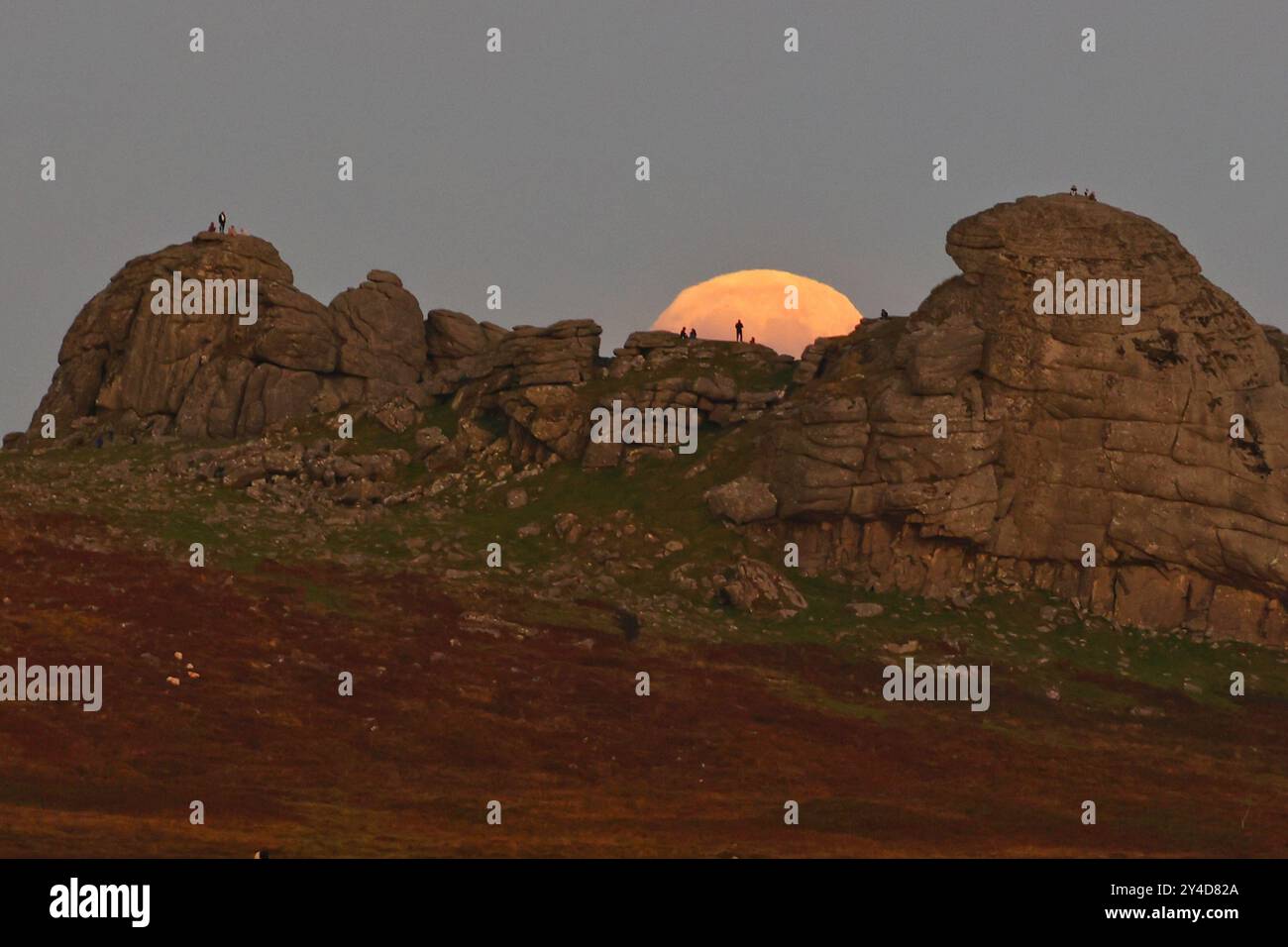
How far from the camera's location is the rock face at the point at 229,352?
341ft

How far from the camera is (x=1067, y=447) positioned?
8312 cm

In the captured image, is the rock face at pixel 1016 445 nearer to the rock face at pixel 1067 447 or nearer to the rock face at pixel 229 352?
the rock face at pixel 1067 447

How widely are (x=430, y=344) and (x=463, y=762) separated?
5803cm

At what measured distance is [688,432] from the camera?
306ft

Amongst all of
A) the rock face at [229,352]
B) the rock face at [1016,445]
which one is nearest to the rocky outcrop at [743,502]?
the rock face at [1016,445]

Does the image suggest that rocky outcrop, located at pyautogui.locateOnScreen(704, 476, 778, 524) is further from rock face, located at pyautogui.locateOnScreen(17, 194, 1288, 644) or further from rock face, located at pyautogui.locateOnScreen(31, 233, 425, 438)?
rock face, located at pyautogui.locateOnScreen(31, 233, 425, 438)

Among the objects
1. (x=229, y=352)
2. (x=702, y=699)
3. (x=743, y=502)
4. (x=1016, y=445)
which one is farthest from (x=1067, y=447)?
(x=229, y=352)

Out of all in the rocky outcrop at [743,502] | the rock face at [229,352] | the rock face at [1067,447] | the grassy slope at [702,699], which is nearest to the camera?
the grassy slope at [702,699]

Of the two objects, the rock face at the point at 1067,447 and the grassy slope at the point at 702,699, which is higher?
the rock face at the point at 1067,447

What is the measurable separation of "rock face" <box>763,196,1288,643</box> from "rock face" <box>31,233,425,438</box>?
32555 millimetres

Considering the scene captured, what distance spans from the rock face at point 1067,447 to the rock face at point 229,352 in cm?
3256

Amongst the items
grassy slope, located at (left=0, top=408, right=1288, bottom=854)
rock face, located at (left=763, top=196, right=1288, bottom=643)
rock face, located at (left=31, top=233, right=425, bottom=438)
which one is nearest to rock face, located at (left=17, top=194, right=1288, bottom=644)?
rock face, located at (left=763, top=196, right=1288, bottom=643)
